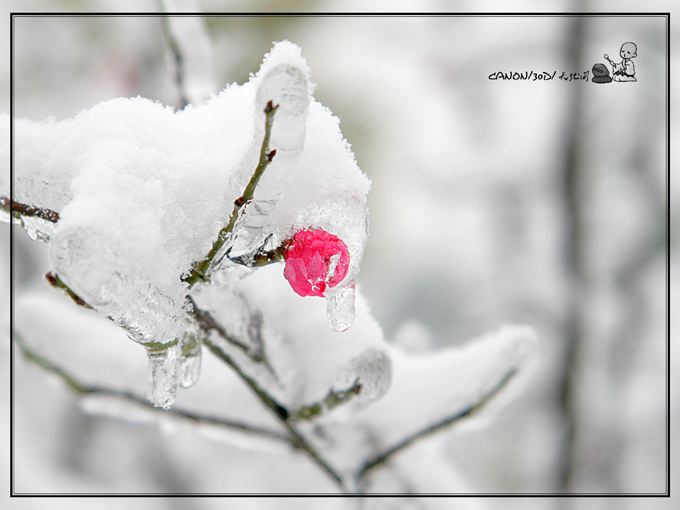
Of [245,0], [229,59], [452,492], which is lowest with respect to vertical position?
[452,492]

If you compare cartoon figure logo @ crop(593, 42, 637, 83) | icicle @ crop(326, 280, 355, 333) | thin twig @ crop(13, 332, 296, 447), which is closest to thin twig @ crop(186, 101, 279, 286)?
icicle @ crop(326, 280, 355, 333)

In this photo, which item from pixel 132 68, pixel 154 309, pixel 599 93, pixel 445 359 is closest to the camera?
pixel 154 309

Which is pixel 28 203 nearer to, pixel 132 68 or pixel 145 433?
pixel 132 68

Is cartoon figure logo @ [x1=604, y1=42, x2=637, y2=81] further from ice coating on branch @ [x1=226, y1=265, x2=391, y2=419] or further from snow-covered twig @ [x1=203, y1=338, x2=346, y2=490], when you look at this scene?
snow-covered twig @ [x1=203, y1=338, x2=346, y2=490]

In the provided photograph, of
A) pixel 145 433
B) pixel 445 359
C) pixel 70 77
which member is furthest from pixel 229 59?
pixel 145 433

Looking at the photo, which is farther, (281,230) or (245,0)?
(245,0)

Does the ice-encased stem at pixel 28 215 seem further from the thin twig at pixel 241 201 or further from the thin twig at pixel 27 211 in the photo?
the thin twig at pixel 241 201

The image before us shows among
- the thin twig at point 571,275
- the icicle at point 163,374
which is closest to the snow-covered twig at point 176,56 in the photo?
the icicle at point 163,374

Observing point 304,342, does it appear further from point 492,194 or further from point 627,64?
point 492,194

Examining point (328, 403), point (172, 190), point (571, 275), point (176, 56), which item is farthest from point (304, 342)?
point (571, 275)
